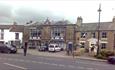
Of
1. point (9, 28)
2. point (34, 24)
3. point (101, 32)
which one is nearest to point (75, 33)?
→ point (101, 32)

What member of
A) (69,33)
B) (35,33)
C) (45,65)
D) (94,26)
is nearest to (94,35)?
(94,26)

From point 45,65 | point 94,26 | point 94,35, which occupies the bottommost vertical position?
point 45,65

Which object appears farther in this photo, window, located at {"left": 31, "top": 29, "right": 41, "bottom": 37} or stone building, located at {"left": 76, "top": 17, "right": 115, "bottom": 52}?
window, located at {"left": 31, "top": 29, "right": 41, "bottom": 37}

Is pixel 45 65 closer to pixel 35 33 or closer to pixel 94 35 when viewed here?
pixel 94 35

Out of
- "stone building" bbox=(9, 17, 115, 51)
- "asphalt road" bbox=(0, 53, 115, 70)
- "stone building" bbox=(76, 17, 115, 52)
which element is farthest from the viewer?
"stone building" bbox=(9, 17, 115, 51)

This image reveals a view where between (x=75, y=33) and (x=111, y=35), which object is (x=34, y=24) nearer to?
(x=75, y=33)

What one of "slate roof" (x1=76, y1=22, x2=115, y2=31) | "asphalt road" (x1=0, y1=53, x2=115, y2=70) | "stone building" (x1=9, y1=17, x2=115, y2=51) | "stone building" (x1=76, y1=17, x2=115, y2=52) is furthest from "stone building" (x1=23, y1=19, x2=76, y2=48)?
"asphalt road" (x1=0, y1=53, x2=115, y2=70)

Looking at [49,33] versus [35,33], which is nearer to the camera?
[49,33]

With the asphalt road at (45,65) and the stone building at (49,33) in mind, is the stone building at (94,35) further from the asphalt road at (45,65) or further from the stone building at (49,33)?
the asphalt road at (45,65)

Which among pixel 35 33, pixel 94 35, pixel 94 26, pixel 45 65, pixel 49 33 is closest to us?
pixel 45 65

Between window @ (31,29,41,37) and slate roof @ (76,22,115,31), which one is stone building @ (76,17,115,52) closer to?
slate roof @ (76,22,115,31)

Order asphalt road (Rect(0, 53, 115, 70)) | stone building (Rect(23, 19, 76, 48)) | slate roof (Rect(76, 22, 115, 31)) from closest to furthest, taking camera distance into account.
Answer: asphalt road (Rect(0, 53, 115, 70)) → slate roof (Rect(76, 22, 115, 31)) → stone building (Rect(23, 19, 76, 48))

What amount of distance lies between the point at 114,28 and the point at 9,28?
1270 inches

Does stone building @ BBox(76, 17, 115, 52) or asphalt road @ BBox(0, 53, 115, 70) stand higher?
stone building @ BBox(76, 17, 115, 52)
